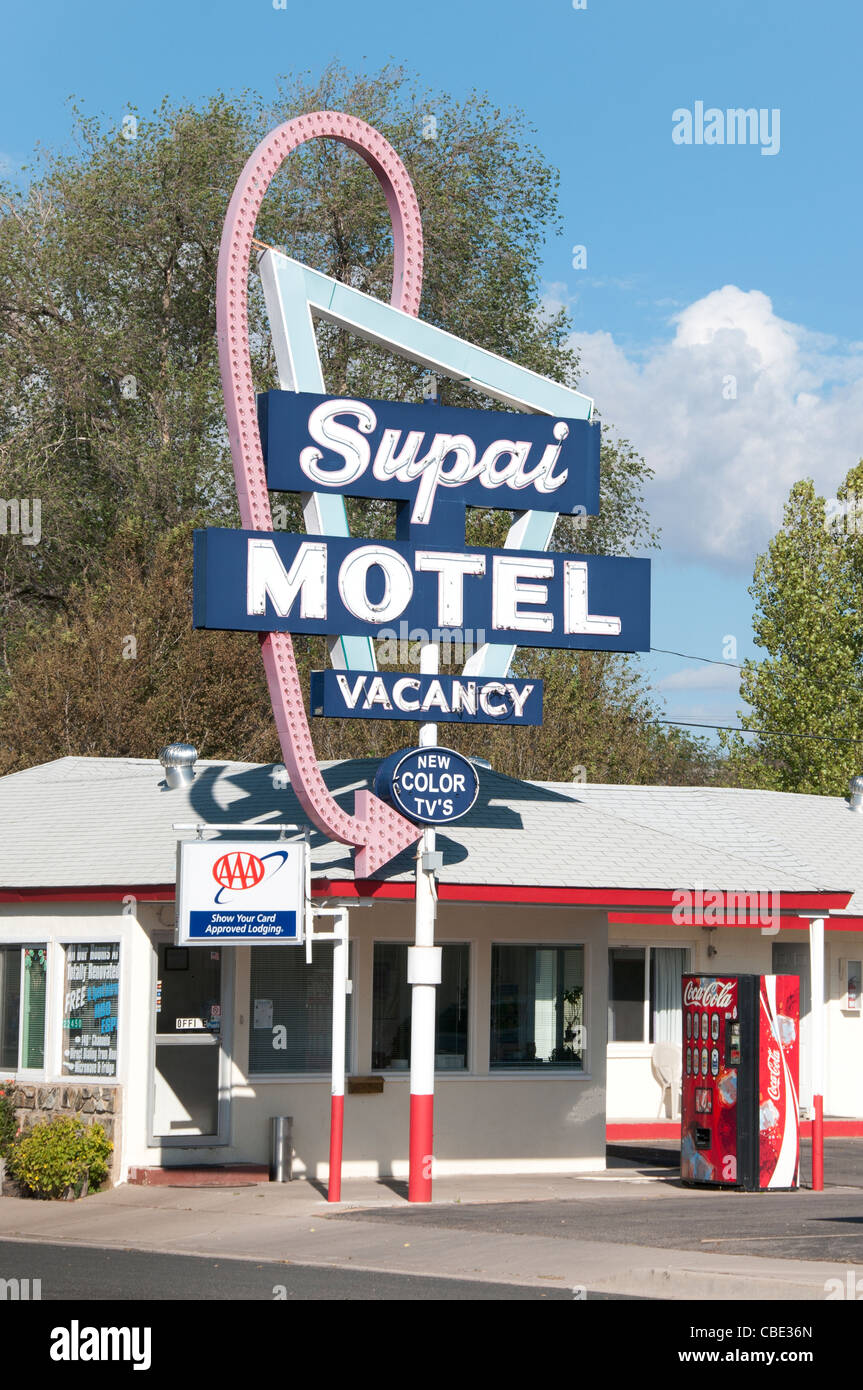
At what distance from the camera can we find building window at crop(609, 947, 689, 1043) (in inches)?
1029

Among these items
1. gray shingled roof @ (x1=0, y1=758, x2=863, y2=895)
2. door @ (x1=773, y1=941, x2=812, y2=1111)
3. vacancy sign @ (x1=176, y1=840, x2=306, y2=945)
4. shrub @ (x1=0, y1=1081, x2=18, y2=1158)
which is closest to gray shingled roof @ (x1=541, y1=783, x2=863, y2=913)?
gray shingled roof @ (x1=0, y1=758, x2=863, y2=895)

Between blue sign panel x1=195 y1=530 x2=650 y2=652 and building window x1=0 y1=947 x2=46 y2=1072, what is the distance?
5.53 meters

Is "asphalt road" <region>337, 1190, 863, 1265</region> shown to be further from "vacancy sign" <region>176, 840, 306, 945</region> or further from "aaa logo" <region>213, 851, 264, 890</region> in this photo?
"aaa logo" <region>213, 851, 264, 890</region>

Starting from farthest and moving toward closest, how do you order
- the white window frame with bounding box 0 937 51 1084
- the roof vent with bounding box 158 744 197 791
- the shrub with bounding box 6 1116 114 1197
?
the roof vent with bounding box 158 744 197 791, the white window frame with bounding box 0 937 51 1084, the shrub with bounding box 6 1116 114 1197

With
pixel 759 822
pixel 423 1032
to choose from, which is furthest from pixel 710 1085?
pixel 759 822

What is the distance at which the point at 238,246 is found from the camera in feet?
56.1

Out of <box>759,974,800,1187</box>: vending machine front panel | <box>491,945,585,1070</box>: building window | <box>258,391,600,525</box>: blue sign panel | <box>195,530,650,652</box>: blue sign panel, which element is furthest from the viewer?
<box>491,945,585,1070</box>: building window

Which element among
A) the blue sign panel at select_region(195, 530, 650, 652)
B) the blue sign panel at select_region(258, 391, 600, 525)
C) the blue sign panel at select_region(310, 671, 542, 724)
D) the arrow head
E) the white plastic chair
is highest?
the blue sign panel at select_region(258, 391, 600, 525)

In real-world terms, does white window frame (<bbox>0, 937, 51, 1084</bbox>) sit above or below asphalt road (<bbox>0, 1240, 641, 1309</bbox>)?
above

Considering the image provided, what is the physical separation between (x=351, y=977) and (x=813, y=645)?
87.9ft

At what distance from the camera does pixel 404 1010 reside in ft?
66.2

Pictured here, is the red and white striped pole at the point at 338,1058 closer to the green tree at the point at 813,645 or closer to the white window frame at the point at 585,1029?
the white window frame at the point at 585,1029

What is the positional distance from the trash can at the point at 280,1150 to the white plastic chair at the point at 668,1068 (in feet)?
27.7
